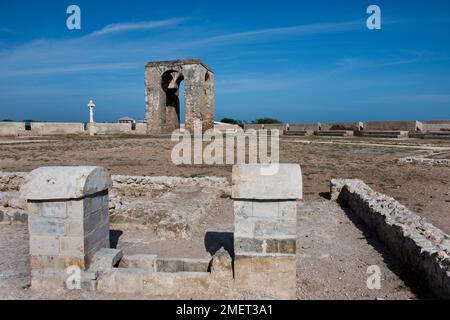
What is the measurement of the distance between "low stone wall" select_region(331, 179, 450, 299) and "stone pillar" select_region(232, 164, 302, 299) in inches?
55.3

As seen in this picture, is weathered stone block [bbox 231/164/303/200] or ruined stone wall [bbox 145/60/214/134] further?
ruined stone wall [bbox 145/60/214/134]

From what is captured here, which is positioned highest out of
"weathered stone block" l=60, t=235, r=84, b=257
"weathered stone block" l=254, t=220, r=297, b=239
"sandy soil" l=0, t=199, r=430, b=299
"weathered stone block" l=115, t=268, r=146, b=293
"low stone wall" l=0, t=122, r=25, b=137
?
"low stone wall" l=0, t=122, r=25, b=137

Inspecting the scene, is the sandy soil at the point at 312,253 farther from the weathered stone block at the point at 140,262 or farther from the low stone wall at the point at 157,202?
the weathered stone block at the point at 140,262

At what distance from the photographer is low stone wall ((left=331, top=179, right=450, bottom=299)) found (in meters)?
3.41

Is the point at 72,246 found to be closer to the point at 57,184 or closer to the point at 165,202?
the point at 57,184

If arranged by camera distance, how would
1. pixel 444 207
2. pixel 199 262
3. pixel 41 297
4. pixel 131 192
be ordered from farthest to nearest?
pixel 131 192 → pixel 444 207 → pixel 199 262 → pixel 41 297

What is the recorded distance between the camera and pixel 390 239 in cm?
480

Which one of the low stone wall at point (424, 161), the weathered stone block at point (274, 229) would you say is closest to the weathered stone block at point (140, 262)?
the weathered stone block at point (274, 229)

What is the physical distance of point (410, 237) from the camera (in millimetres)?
4184

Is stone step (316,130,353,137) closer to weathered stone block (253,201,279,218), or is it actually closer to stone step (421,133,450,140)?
stone step (421,133,450,140)

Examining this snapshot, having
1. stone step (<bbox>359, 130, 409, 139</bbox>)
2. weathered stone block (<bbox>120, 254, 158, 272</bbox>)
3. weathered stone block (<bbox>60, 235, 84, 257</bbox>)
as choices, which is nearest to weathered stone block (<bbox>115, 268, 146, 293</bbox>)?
weathered stone block (<bbox>120, 254, 158, 272</bbox>)
